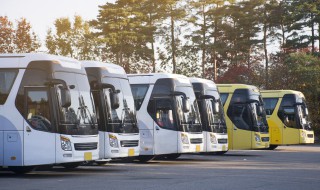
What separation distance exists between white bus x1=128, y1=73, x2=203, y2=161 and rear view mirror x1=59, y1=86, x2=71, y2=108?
7.16 metres

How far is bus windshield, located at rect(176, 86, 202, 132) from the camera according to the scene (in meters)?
27.3

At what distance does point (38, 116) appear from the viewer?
1956 centimetres

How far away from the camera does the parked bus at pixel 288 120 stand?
39375 millimetres

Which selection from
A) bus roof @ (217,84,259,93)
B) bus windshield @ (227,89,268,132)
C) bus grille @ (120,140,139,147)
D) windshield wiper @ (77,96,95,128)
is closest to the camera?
windshield wiper @ (77,96,95,128)

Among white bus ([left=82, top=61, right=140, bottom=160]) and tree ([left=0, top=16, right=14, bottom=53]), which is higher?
tree ([left=0, top=16, right=14, bottom=53])

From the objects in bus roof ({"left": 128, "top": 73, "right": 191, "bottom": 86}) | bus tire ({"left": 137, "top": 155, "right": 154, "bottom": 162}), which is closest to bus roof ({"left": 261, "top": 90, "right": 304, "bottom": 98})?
bus roof ({"left": 128, "top": 73, "right": 191, "bottom": 86})

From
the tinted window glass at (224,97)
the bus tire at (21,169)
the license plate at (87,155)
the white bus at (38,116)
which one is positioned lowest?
the bus tire at (21,169)

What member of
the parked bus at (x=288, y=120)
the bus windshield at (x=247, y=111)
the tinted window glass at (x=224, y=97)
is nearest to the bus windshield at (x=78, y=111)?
the bus windshield at (x=247, y=111)

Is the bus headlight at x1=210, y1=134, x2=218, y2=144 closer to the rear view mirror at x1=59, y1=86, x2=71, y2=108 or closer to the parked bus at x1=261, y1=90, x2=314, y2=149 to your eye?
the parked bus at x1=261, y1=90, x2=314, y2=149

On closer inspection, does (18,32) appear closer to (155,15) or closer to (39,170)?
(155,15)

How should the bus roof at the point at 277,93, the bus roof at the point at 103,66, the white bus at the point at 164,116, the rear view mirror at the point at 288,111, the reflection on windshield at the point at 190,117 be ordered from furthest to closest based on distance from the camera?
the bus roof at the point at 277,93 → the rear view mirror at the point at 288,111 → the reflection on windshield at the point at 190,117 → the white bus at the point at 164,116 → the bus roof at the point at 103,66

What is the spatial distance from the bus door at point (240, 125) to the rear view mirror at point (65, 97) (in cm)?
1525

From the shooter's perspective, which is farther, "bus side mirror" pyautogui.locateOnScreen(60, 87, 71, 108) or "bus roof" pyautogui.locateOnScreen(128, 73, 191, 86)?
"bus roof" pyautogui.locateOnScreen(128, 73, 191, 86)

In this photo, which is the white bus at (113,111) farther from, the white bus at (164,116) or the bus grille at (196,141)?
the bus grille at (196,141)
